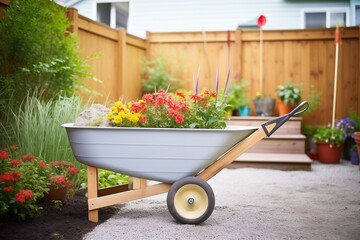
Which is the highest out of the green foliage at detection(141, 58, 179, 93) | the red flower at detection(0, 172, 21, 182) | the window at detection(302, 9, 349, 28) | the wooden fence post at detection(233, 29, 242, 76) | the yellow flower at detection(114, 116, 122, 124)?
the window at detection(302, 9, 349, 28)

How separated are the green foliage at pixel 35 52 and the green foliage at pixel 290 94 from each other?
3.04 meters

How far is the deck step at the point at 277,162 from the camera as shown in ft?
15.5

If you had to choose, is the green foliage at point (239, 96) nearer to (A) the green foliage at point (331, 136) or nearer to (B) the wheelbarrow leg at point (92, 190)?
(A) the green foliage at point (331, 136)

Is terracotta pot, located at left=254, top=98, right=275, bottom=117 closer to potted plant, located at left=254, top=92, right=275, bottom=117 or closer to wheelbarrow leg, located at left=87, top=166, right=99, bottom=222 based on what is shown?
potted plant, located at left=254, top=92, right=275, bottom=117

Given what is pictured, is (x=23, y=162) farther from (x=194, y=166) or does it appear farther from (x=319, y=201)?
(x=319, y=201)

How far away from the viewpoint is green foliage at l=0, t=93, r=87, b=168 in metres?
3.09

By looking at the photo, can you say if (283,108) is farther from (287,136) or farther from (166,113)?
(166,113)

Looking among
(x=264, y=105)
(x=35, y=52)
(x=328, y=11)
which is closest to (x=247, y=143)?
(x=35, y=52)

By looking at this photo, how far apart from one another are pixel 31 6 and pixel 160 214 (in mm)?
2020

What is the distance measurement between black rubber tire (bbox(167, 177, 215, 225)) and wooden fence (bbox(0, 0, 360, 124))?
3.26 m

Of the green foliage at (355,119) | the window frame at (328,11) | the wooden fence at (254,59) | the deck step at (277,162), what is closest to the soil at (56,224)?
the deck step at (277,162)

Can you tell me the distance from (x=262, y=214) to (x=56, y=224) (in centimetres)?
128

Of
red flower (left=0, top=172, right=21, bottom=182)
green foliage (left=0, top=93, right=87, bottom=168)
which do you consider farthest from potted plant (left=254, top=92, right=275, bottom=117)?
red flower (left=0, top=172, right=21, bottom=182)

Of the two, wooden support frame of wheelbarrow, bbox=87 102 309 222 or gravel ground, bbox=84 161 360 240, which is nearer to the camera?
gravel ground, bbox=84 161 360 240
